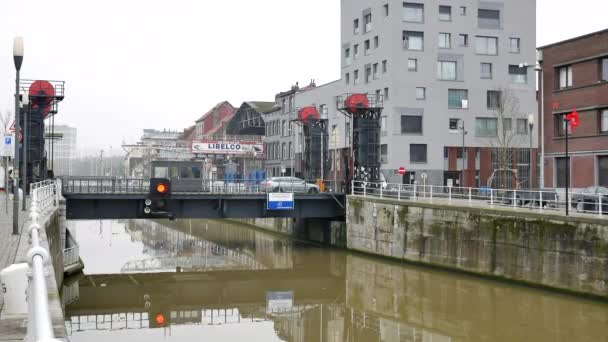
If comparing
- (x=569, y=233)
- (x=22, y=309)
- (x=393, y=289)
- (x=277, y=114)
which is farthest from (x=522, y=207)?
(x=277, y=114)

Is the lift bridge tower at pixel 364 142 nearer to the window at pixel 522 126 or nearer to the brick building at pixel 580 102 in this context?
the brick building at pixel 580 102

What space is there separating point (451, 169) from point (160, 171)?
25.9 meters

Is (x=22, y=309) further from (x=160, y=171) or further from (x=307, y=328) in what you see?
(x=160, y=171)

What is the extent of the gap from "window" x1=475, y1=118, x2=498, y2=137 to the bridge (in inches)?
1027

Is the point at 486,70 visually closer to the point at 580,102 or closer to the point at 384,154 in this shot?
the point at 384,154

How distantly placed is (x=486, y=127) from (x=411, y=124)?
24.5ft

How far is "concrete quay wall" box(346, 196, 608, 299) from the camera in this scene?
25.0m

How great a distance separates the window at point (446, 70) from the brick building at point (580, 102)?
23.0m

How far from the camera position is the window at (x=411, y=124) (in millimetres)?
60844

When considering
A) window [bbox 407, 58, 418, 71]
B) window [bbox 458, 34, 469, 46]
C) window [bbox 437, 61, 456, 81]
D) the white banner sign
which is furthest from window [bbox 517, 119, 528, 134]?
the white banner sign

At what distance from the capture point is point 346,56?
227 feet

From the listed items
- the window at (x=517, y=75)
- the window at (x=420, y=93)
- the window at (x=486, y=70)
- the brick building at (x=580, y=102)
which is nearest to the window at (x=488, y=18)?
the window at (x=486, y=70)

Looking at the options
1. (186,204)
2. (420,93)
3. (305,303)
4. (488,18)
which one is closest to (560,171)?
(305,303)

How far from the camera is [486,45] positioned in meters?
63.4
